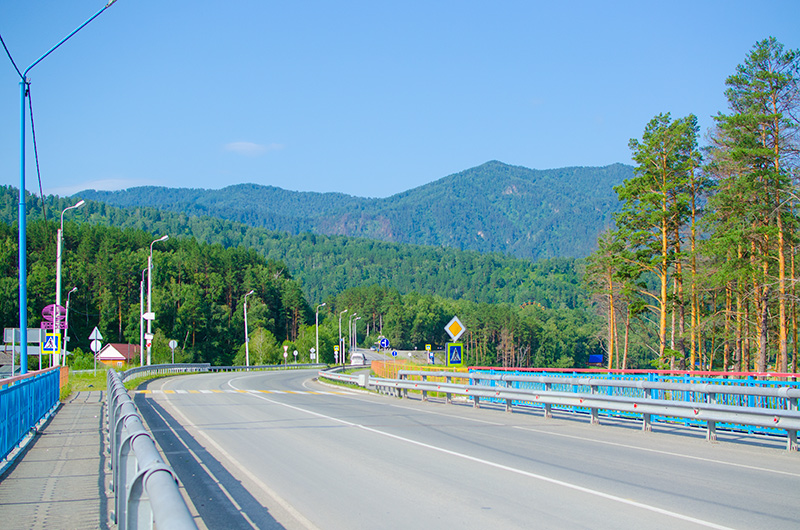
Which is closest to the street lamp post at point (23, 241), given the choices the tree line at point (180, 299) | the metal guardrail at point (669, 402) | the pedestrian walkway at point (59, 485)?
the pedestrian walkway at point (59, 485)

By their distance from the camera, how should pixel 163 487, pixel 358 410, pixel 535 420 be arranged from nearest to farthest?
pixel 163 487 < pixel 535 420 < pixel 358 410

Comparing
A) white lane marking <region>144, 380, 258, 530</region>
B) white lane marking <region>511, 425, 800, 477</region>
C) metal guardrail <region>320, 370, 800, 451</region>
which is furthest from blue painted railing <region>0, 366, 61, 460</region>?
metal guardrail <region>320, 370, 800, 451</region>

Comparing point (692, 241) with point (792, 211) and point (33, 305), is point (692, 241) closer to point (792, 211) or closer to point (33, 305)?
point (792, 211)

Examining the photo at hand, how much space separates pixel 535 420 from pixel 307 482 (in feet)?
33.7

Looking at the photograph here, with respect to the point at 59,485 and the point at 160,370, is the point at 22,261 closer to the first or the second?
the point at 59,485

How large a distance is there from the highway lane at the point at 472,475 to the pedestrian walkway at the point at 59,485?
116 centimetres

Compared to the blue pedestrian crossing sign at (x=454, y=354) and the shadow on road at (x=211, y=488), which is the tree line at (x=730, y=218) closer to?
the blue pedestrian crossing sign at (x=454, y=354)

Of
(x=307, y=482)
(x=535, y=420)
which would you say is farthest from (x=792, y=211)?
(x=307, y=482)

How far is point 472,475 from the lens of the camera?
977 cm

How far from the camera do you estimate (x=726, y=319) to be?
1748 inches

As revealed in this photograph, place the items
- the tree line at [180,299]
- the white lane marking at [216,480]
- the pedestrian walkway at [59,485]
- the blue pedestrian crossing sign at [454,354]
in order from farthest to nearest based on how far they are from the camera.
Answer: the tree line at [180,299] → the blue pedestrian crossing sign at [454,354] → the white lane marking at [216,480] → the pedestrian walkway at [59,485]

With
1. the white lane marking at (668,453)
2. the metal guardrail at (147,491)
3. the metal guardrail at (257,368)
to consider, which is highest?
the metal guardrail at (147,491)

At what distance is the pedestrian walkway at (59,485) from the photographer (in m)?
7.39

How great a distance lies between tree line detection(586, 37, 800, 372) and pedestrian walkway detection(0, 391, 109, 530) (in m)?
31.2
